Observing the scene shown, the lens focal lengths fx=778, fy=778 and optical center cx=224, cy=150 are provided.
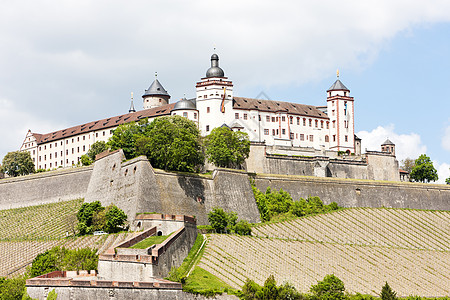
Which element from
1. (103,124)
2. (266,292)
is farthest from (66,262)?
(103,124)

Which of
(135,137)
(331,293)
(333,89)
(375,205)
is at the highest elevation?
(333,89)

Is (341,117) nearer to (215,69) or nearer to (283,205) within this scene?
(215,69)

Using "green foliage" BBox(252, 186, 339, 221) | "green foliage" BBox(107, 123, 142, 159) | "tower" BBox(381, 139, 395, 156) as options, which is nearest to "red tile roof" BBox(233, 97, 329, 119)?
"tower" BBox(381, 139, 395, 156)

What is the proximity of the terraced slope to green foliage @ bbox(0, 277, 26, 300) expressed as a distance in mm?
13737

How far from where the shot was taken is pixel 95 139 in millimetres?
107438

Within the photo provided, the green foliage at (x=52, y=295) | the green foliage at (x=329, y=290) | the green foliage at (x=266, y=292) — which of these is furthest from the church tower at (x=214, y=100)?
the green foliage at (x=52, y=295)

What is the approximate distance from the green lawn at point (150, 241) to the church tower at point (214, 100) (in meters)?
35.9

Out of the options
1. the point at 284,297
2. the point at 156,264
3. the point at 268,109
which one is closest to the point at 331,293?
the point at 284,297

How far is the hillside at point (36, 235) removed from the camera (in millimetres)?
67375

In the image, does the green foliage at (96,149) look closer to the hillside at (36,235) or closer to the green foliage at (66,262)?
the hillside at (36,235)

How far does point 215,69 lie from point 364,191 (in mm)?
24606

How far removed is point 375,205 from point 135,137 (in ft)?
100

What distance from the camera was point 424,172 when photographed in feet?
350

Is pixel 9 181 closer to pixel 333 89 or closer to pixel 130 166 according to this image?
pixel 130 166
